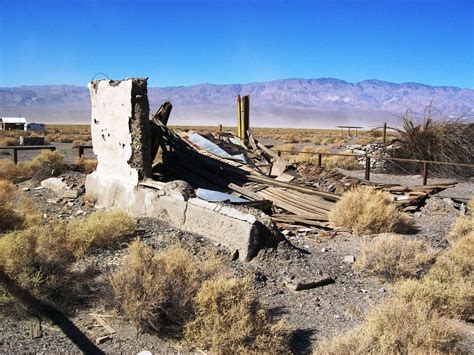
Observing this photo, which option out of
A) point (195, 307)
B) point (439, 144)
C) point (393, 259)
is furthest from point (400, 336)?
point (439, 144)

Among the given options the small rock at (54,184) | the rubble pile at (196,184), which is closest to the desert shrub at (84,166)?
the small rock at (54,184)

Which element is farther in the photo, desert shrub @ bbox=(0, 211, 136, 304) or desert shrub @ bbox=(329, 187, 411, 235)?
→ desert shrub @ bbox=(329, 187, 411, 235)

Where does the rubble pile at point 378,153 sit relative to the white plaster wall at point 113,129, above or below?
below

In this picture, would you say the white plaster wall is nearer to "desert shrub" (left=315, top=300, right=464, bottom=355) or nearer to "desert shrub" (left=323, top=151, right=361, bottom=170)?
"desert shrub" (left=315, top=300, right=464, bottom=355)

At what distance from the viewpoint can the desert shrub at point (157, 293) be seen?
4.93m

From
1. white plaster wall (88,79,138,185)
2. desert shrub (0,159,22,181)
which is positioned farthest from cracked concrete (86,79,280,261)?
desert shrub (0,159,22,181)

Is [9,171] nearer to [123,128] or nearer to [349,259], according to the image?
→ [123,128]

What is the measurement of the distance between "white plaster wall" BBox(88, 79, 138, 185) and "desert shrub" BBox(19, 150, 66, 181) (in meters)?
3.56

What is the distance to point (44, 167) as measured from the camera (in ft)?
48.4

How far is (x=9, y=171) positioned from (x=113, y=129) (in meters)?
7.07

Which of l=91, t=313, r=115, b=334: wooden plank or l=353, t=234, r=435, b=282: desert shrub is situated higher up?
l=353, t=234, r=435, b=282: desert shrub

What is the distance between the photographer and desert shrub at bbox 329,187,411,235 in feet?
30.1

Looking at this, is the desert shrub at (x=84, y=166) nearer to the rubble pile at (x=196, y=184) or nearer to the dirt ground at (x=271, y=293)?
the rubble pile at (x=196, y=184)

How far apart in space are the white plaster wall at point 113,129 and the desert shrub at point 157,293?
4.65 m
